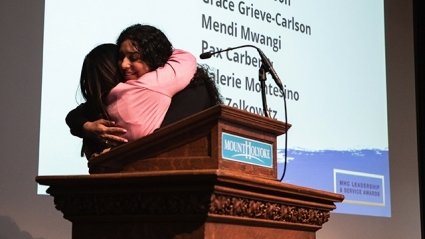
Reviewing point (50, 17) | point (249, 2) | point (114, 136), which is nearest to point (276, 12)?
point (249, 2)

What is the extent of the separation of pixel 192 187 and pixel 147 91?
547 millimetres

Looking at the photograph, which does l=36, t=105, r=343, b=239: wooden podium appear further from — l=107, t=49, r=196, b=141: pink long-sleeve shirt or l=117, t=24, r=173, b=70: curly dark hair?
l=117, t=24, r=173, b=70: curly dark hair

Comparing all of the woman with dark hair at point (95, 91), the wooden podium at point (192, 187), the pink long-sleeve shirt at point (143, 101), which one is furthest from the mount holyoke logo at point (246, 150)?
the woman with dark hair at point (95, 91)

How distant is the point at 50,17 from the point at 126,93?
904mm

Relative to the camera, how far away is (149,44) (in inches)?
78.5

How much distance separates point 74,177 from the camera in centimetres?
154

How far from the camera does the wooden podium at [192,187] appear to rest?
4.72ft

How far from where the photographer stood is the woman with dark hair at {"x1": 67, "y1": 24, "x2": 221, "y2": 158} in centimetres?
189

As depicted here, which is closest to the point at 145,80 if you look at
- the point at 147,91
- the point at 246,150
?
the point at 147,91

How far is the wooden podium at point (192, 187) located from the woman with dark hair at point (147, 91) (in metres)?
0.29

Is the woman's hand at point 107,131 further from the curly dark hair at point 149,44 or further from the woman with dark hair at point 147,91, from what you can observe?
the curly dark hair at point 149,44

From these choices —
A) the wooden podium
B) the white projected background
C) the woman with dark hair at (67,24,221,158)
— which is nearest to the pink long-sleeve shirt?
the woman with dark hair at (67,24,221,158)

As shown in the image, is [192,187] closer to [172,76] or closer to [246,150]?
[246,150]
